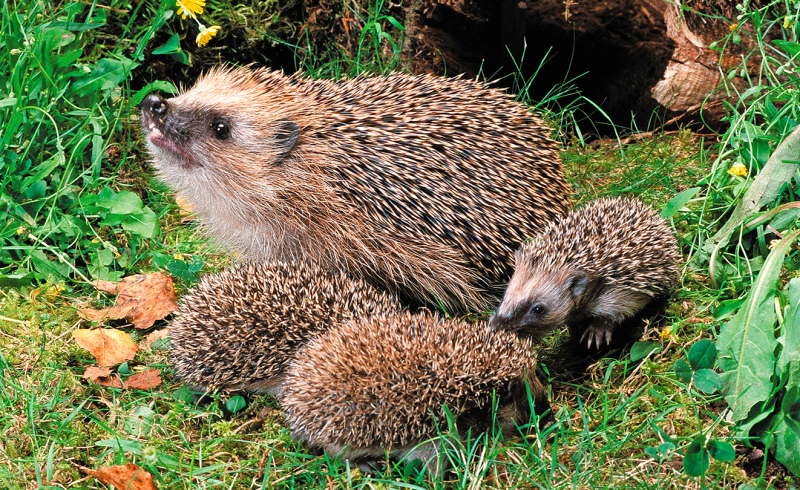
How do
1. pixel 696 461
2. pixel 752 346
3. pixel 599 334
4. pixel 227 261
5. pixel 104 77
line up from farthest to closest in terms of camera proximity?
pixel 227 261 < pixel 104 77 < pixel 599 334 < pixel 752 346 < pixel 696 461

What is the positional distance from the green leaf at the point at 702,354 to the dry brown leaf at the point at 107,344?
3.14 metres

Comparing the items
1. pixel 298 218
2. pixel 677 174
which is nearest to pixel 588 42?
pixel 677 174

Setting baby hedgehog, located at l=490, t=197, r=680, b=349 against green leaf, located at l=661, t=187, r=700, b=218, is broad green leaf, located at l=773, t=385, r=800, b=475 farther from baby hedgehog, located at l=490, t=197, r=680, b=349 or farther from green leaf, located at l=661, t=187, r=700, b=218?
green leaf, located at l=661, t=187, r=700, b=218

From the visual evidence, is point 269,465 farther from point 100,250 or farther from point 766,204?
point 766,204

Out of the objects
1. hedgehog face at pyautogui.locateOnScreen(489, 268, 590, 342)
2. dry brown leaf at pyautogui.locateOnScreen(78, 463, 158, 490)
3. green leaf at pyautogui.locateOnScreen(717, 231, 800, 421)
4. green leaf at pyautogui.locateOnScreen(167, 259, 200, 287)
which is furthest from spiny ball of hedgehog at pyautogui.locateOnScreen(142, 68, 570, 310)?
dry brown leaf at pyautogui.locateOnScreen(78, 463, 158, 490)

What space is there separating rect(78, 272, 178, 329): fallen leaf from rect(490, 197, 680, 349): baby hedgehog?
7.15ft

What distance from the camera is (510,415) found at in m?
3.56

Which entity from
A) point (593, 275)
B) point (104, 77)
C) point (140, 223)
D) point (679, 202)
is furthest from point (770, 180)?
point (104, 77)

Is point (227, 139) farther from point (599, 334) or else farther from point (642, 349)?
point (642, 349)

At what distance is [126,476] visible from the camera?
3.24 m

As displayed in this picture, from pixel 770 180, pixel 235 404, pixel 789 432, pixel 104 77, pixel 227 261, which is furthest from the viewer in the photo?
pixel 227 261

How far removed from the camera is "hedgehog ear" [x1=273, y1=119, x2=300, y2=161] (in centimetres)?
465

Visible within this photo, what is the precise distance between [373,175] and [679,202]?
195 centimetres

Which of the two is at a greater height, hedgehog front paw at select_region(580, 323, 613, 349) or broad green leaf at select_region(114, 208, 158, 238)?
hedgehog front paw at select_region(580, 323, 613, 349)
